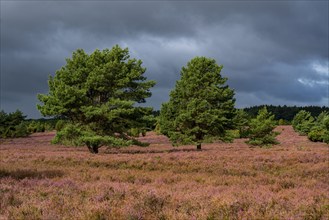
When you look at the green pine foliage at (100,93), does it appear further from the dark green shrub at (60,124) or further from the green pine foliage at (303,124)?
the green pine foliage at (303,124)

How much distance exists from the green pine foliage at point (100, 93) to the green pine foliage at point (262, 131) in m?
19.9

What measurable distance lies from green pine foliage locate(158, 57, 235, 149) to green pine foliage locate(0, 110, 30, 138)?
48334 mm

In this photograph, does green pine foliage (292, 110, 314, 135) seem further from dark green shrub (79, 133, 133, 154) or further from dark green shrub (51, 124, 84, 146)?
dark green shrub (51, 124, 84, 146)

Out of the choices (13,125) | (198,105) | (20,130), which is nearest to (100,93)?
(198,105)

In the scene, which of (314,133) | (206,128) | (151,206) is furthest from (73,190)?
(314,133)

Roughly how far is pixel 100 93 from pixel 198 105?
9.82 metres

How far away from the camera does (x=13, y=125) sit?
80062 millimetres

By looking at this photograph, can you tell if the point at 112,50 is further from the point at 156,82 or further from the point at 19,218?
the point at 19,218

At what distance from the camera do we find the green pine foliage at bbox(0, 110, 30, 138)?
7644cm

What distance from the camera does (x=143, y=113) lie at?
3219 cm

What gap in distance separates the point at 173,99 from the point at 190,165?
20530 mm

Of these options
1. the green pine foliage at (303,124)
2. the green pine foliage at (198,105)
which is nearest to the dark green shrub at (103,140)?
the green pine foliage at (198,105)

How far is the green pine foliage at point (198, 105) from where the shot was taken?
3634cm

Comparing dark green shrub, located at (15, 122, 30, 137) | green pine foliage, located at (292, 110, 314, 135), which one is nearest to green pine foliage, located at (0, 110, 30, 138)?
dark green shrub, located at (15, 122, 30, 137)
